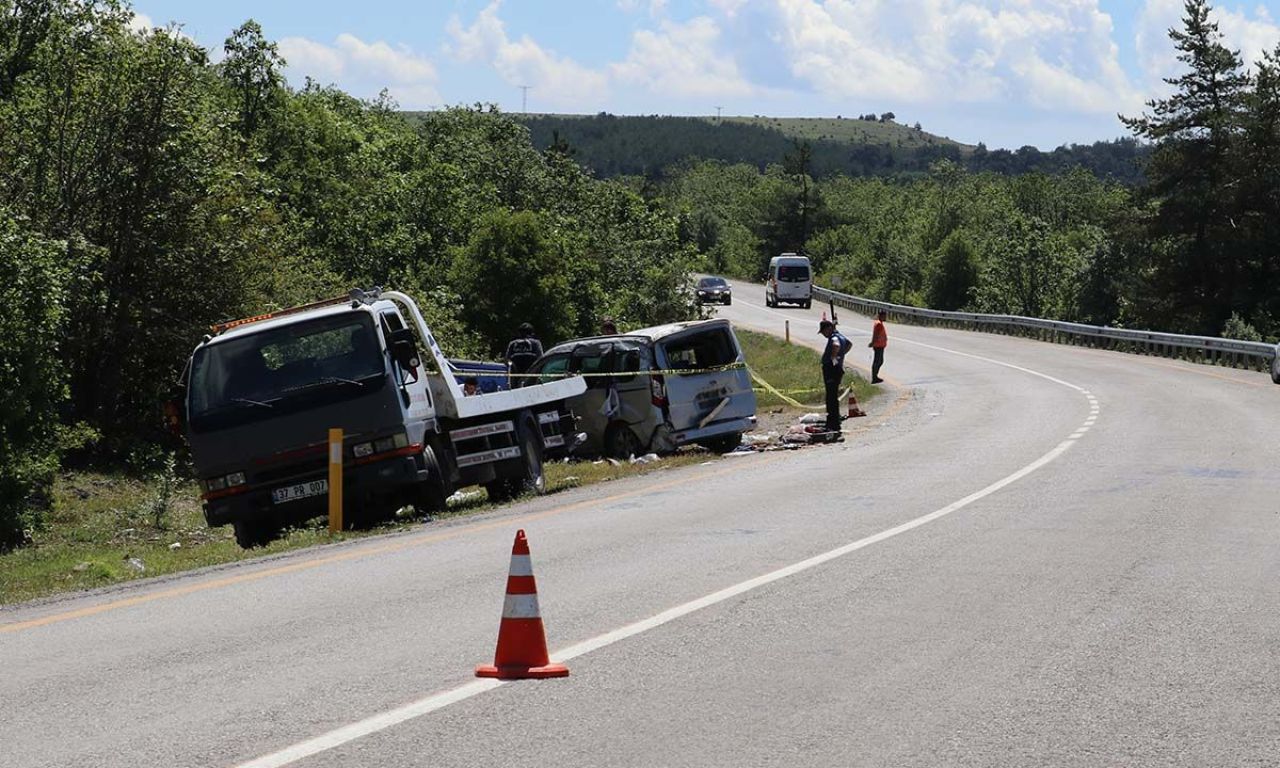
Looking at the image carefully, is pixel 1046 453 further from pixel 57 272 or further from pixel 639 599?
pixel 57 272

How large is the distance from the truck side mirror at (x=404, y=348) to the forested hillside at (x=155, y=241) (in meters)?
7.02

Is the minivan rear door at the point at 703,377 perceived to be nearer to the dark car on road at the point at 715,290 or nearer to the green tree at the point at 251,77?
the green tree at the point at 251,77

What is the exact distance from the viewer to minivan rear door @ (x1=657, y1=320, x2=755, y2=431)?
2186cm

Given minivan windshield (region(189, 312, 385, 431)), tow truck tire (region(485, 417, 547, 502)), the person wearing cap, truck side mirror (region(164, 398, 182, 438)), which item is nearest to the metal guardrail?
the person wearing cap

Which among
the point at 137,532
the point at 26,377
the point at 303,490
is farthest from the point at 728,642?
the point at 26,377

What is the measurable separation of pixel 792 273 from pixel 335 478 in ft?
237

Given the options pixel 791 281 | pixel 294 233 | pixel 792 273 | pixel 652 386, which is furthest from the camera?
pixel 792 273

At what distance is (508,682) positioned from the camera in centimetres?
704

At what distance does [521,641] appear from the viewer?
7215 millimetres

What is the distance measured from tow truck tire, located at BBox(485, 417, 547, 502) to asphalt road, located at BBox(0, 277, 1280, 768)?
1280 millimetres

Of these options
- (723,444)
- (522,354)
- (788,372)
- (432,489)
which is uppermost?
(522,354)

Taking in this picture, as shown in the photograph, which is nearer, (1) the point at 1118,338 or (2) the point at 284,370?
(2) the point at 284,370

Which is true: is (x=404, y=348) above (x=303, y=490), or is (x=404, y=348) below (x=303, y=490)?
above

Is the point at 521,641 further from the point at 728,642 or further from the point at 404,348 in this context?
the point at 404,348
